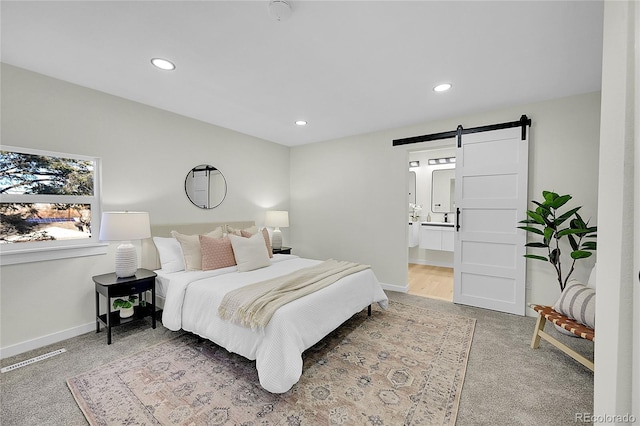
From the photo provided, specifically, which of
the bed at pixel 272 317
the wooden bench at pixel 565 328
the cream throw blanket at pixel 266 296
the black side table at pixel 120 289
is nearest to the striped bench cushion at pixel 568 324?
the wooden bench at pixel 565 328

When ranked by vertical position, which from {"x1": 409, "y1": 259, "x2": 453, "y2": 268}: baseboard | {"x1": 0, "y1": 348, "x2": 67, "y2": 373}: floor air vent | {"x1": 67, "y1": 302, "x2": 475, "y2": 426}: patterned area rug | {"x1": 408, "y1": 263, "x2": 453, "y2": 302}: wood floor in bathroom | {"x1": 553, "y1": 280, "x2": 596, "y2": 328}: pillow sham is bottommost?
{"x1": 0, "y1": 348, "x2": 67, "y2": 373}: floor air vent

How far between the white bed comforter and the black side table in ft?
0.81

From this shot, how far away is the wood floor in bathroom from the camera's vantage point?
13.2 feet

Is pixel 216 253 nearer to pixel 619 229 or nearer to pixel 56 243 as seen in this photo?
pixel 56 243

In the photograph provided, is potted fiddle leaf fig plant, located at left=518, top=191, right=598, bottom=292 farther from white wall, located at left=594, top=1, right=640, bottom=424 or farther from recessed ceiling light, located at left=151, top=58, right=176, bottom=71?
recessed ceiling light, located at left=151, top=58, right=176, bottom=71

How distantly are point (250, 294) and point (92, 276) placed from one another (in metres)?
1.85

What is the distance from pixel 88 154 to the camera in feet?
8.87

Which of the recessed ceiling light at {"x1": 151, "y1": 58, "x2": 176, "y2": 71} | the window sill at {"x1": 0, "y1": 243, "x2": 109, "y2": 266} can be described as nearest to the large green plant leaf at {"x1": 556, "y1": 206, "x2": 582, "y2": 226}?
the recessed ceiling light at {"x1": 151, "y1": 58, "x2": 176, "y2": 71}

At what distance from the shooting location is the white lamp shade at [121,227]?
2492 mm

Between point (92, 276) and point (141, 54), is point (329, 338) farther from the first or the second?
point (141, 54)

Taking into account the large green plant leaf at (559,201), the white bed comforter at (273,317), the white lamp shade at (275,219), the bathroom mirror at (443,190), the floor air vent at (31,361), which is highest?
the bathroom mirror at (443,190)

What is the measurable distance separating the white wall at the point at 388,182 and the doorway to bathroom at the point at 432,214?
48.0 inches

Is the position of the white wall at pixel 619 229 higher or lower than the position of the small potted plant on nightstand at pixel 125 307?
higher

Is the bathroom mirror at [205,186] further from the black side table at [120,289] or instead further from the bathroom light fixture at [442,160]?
the bathroom light fixture at [442,160]
